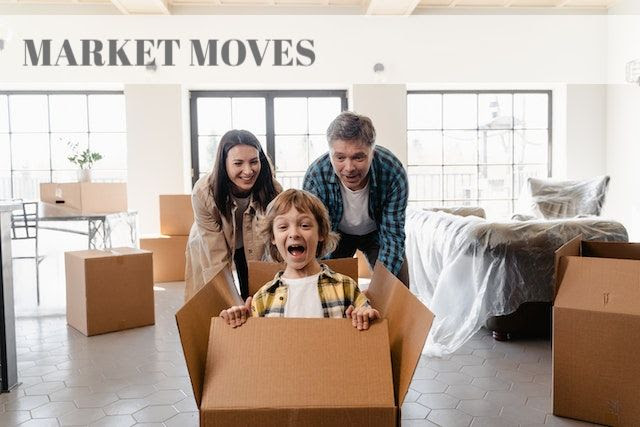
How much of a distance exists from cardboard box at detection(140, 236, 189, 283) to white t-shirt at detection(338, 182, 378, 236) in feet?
11.1

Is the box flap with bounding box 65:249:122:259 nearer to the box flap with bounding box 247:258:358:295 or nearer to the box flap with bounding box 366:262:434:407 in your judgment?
the box flap with bounding box 247:258:358:295

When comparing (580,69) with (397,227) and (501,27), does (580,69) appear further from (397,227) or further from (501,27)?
(397,227)

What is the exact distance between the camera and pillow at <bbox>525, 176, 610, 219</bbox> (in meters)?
4.50

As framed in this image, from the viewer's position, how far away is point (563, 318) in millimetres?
2059

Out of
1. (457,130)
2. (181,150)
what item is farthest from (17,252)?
(457,130)

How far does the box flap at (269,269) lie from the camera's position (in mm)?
1765

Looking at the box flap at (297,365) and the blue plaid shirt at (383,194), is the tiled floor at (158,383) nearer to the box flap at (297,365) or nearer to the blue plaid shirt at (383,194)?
the blue plaid shirt at (383,194)

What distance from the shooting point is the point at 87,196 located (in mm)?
4723

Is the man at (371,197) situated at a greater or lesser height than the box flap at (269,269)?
greater

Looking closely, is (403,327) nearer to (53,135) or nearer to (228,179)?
(228,179)

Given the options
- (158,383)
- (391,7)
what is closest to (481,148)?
(391,7)

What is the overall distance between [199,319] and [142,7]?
536 centimetres

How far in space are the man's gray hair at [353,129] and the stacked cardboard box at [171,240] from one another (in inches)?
144

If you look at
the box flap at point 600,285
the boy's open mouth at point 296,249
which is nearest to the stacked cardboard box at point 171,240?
the boy's open mouth at point 296,249
